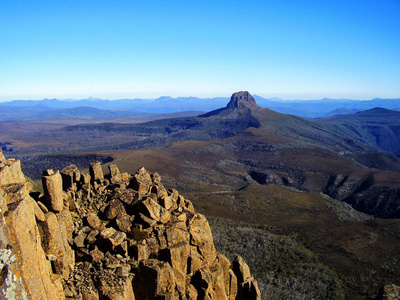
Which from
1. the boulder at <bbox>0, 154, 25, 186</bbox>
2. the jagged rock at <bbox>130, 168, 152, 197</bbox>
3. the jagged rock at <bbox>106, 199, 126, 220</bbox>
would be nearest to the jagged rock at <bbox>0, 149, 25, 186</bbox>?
the boulder at <bbox>0, 154, 25, 186</bbox>

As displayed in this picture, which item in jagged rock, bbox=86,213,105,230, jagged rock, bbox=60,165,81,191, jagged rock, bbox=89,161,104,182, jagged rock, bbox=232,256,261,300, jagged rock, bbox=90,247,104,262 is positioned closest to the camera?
jagged rock, bbox=90,247,104,262

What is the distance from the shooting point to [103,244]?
14.6 meters

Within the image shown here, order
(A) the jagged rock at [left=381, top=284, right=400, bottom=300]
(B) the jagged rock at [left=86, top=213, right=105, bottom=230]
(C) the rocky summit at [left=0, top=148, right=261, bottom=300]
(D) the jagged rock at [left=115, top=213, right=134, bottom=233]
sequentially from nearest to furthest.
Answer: (C) the rocky summit at [left=0, top=148, right=261, bottom=300] → (B) the jagged rock at [left=86, top=213, right=105, bottom=230] → (D) the jagged rock at [left=115, top=213, right=134, bottom=233] → (A) the jagged rock at [left=381, top=284, right=400, bottom=300]

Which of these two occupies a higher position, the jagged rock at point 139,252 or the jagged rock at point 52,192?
the jagged rock at point 52,192

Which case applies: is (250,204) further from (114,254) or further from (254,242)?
(114,254)

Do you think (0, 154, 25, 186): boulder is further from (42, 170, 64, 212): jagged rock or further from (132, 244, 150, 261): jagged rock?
(132, 244, 150, 261): jagged rock

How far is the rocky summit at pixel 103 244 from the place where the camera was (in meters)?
9.16

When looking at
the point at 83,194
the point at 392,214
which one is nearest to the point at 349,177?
the point at 392,214

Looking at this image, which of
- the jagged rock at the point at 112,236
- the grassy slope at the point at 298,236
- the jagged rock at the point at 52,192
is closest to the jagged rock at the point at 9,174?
the jagged rock at the point at 52,192

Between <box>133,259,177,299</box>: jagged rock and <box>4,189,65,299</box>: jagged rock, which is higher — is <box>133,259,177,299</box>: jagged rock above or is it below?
below

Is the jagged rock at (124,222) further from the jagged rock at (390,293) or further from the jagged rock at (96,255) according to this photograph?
the jagged rock at (390,293)

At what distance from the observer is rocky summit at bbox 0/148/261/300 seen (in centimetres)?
916

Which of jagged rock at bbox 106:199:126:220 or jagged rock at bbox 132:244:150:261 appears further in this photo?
jagged rock at bbox 106:199:126:220

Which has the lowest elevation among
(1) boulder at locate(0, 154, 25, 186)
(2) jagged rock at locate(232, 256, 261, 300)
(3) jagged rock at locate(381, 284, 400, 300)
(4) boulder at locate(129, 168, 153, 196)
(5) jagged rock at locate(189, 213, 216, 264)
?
(3) jagged rock at locate(381, 284, 400, 300)
